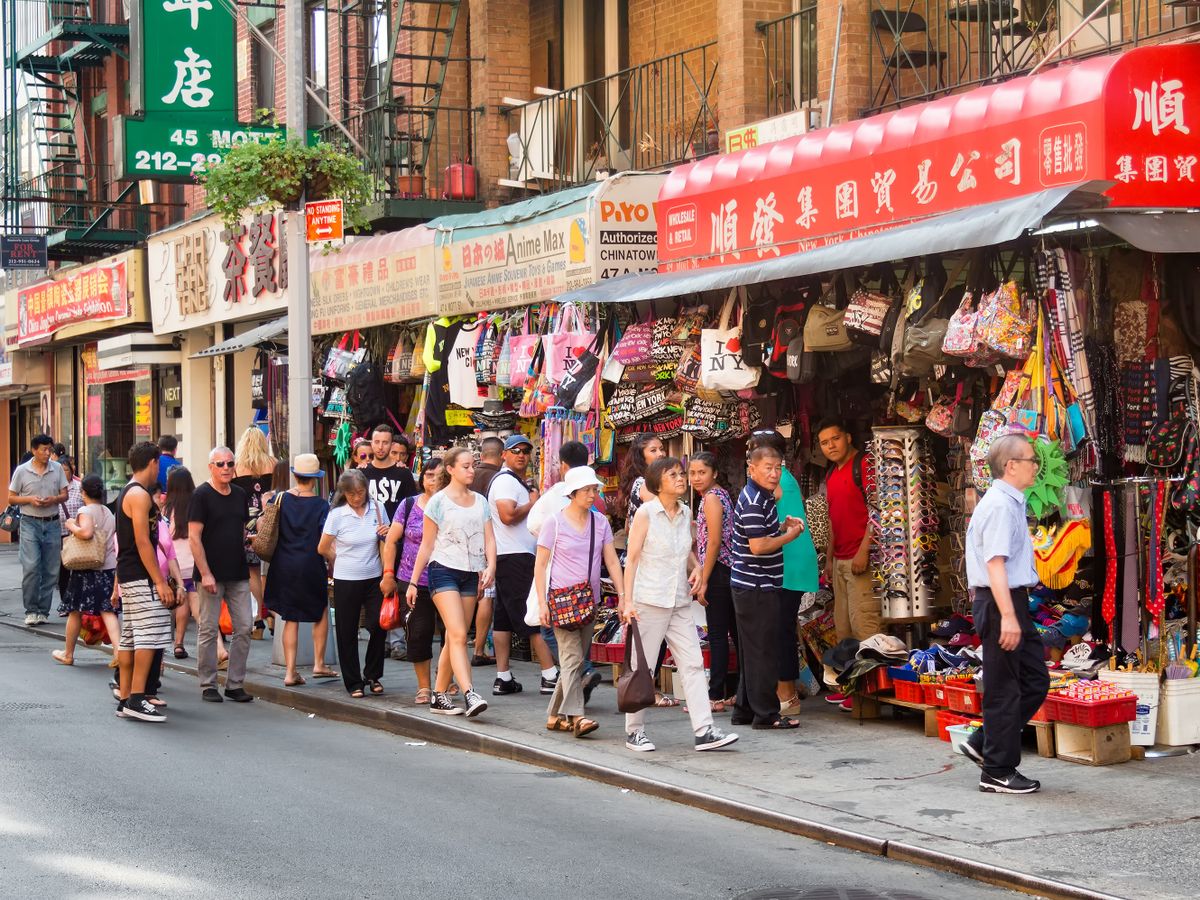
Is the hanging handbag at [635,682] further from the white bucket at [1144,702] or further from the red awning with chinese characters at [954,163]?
the red awning with chinese characters at [954,163]

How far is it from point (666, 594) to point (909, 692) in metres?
1.73

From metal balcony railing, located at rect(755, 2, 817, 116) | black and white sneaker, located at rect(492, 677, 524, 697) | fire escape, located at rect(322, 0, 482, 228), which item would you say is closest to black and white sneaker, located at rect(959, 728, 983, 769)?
black and white sneaker, located at rect(492, 677, 524, 697)

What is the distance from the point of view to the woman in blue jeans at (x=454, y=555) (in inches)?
446

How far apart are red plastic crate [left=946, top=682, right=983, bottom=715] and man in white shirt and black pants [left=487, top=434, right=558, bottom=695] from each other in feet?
11.5

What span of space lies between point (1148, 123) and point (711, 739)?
4.40m

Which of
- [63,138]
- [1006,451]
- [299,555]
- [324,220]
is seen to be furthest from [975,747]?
[63,138]

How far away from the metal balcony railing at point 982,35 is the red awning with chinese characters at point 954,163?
894mm

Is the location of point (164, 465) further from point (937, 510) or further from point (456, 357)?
point (937, 510)

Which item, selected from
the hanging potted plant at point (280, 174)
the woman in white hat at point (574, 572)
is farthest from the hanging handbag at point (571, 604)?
the hanging potted plant at point (280, 174)

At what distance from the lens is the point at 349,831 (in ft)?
26.1

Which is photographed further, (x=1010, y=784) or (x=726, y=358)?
(x=726, y=358)

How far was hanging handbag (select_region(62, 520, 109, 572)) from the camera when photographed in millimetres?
14641

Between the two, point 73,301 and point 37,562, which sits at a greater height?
point 73,301

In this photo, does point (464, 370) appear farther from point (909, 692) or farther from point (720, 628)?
point (909, 692)
